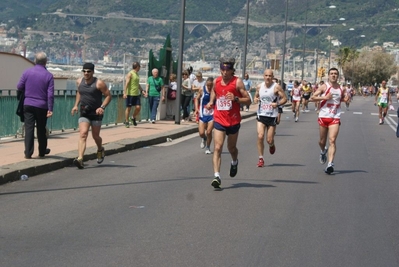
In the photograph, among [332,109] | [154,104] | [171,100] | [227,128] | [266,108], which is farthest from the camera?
[171,100]

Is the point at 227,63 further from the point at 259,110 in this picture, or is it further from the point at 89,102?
the point at 259,110

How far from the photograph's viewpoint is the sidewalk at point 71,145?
13758mm

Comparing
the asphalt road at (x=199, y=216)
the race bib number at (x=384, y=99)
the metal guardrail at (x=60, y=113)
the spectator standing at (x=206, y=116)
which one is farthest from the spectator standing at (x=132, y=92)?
the race bib number at (x=384, y=99)

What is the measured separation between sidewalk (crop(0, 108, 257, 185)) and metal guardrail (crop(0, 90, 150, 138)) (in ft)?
0.85

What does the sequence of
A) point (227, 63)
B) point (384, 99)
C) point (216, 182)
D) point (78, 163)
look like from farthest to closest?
point (384, 99) < point (78, 163) < point (227, 63) < point (216, 182)

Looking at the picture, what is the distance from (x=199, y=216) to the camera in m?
10.4

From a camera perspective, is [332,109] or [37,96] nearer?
[37,96]

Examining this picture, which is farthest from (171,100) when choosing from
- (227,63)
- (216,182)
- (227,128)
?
(216,182)

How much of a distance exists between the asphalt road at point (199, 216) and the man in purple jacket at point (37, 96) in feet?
2.78

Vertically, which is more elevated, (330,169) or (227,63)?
(227,63)

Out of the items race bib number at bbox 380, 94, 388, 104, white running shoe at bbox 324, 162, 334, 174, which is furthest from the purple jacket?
race bib number at bbox 380, 94, 388, 104

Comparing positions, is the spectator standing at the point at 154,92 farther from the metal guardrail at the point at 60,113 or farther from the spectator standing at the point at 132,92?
the spectator standing at the point at 132,92

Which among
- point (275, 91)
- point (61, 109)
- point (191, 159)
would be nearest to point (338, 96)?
point (275, 91)

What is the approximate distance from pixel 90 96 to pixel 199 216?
5.13 m
